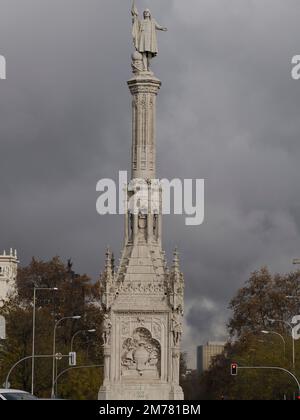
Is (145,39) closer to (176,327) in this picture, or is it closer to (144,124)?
(144,124)

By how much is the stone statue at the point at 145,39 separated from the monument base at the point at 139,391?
20.3 m

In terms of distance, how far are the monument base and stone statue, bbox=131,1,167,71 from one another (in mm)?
20254


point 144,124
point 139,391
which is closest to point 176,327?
point 139,391

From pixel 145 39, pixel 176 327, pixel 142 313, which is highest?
pixel 145 39

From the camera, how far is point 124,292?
7975 cm

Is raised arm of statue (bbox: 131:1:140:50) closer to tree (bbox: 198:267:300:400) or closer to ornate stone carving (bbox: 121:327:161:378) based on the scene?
ornate stone carving (bbox: 121:327:161:378)

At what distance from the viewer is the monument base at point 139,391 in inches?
3049

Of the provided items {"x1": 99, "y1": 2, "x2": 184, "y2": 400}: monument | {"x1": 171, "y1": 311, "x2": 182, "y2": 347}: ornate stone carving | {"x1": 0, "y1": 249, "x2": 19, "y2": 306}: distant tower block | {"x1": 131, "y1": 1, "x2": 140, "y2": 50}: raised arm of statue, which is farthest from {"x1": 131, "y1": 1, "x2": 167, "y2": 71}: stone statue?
{"x1": 0, "y1": 249, "x2": 19, "y2": 306}: distant tower block

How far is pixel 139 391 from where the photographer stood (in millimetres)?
78125

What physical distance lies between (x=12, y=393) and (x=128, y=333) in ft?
145

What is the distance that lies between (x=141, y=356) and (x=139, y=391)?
2.17 metres

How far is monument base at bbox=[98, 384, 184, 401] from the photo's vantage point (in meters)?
77.4

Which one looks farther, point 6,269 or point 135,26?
point 6,269
